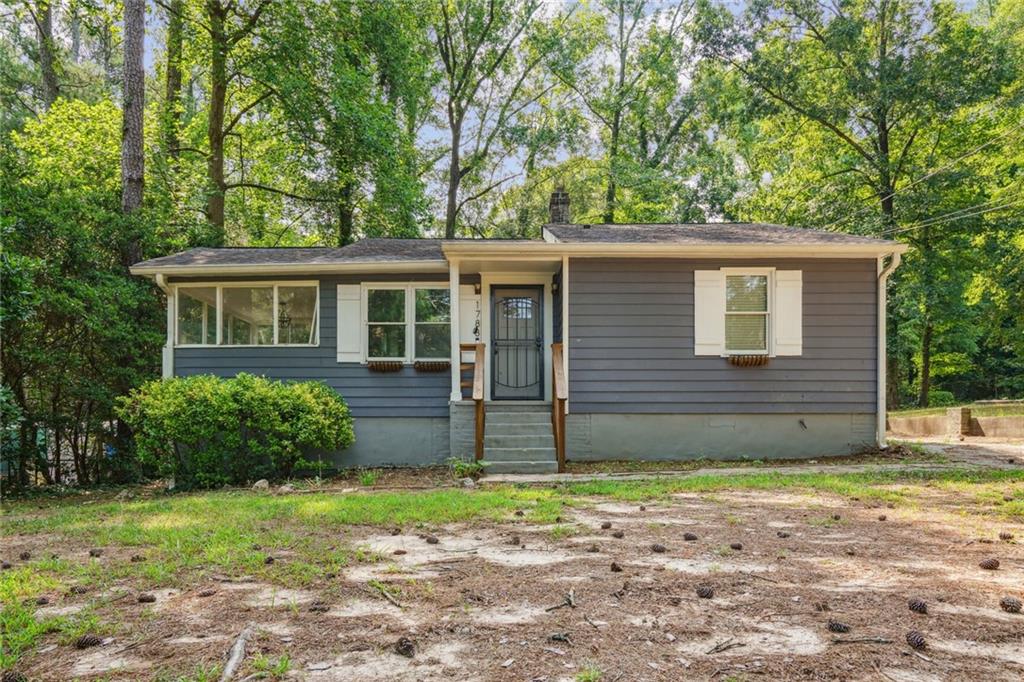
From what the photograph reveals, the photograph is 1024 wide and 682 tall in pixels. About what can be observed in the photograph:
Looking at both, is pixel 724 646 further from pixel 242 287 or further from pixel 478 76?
pixel 478 76

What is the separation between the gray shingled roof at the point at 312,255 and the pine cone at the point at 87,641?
6958 mm

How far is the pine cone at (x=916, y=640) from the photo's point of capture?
2090 millimetres

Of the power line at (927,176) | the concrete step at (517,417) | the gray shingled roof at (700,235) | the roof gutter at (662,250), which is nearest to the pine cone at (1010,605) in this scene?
the concrete step at (517,417)

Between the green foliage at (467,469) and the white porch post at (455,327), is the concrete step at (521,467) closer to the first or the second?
the green foliage at (467,469)

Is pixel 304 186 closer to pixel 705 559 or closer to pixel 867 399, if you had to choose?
pixel 867 399

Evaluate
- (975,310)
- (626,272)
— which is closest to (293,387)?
(626,272)

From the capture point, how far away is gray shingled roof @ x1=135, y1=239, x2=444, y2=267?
8.98m

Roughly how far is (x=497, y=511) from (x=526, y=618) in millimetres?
2453

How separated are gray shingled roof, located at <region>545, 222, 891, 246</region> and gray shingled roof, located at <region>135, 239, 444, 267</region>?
7.28 feet

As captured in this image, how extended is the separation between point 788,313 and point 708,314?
1.14 metres

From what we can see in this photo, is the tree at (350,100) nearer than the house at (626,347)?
No

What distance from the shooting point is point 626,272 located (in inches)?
342

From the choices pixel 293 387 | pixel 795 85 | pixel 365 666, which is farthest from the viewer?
pixel 795 85

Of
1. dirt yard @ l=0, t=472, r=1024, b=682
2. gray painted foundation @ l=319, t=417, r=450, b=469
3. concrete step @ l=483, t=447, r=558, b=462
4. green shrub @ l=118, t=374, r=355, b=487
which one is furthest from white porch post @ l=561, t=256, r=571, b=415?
dirt yard @ l=0, t=472, r=1024, b=682
